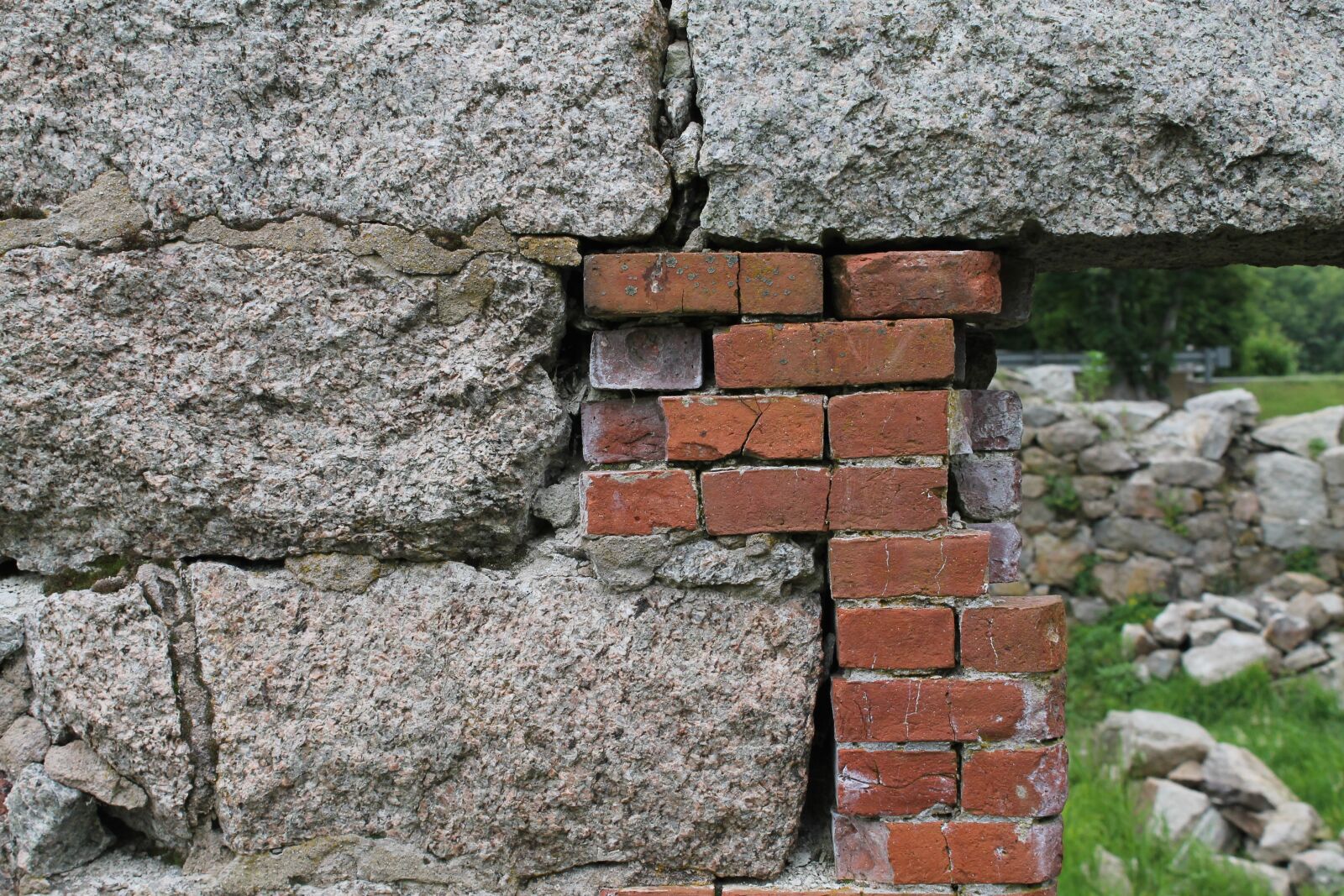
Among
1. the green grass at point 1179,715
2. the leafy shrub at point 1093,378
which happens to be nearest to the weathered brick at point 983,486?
the green grass at point 1179,715

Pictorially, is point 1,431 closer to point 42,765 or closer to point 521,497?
point 42,765

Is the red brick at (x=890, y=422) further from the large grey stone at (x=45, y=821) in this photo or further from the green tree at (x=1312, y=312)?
the green tree at (x=1312, y=312)

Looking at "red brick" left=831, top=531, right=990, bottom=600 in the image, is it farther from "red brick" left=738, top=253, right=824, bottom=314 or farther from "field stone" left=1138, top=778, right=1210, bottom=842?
"field stone" left=1138, top=778, right=1210, bottom=842

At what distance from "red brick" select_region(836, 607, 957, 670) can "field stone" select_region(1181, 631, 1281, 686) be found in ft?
18.0

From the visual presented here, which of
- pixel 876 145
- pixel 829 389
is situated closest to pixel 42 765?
pixel 829 389

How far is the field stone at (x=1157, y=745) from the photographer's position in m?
4.44

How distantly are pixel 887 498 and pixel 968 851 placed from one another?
53cm

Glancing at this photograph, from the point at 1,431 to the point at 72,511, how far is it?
15cm

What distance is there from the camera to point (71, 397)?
136 cm

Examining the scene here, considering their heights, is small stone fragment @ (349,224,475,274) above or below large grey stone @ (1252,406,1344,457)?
above

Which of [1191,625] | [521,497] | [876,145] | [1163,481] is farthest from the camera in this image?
[1163,481]

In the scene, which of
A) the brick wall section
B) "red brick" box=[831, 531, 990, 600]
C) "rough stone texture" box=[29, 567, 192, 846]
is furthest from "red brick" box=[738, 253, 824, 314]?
"rough stone texture" box=[29, 567, 192, 846]

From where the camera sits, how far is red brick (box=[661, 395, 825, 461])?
1.35 metres

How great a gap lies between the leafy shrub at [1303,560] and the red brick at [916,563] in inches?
279
